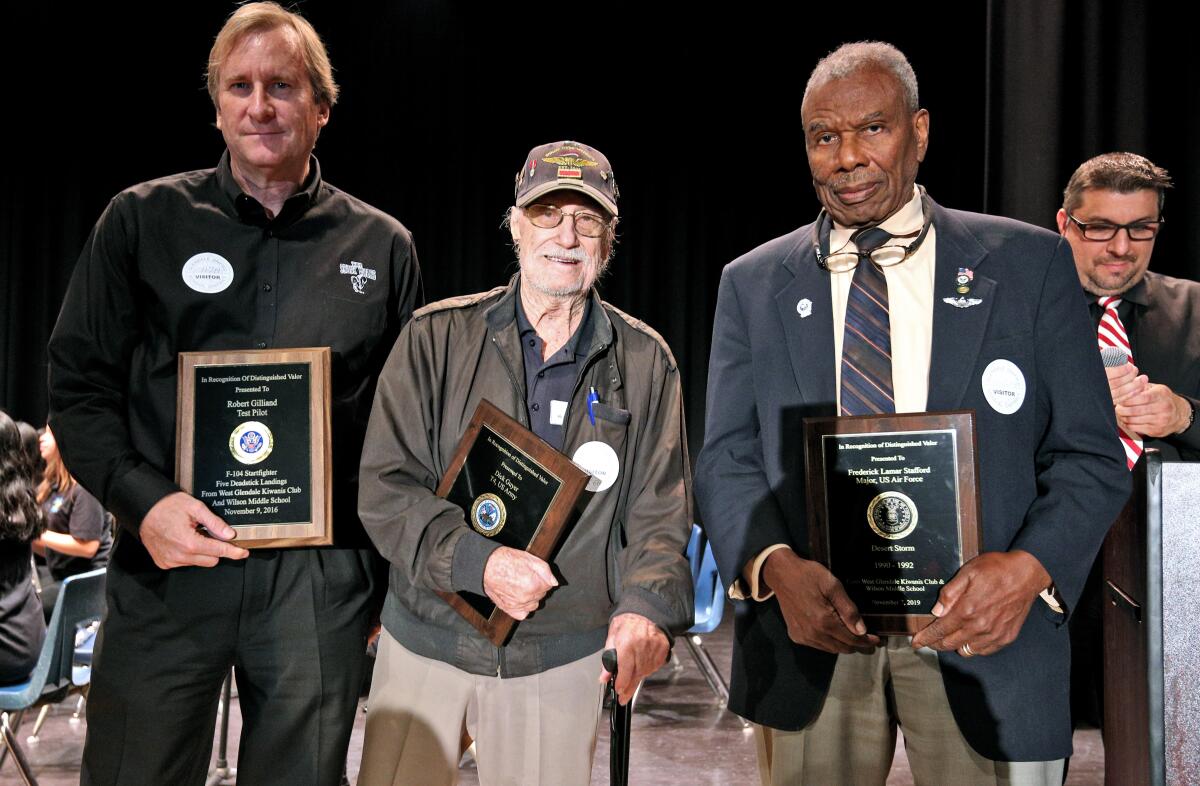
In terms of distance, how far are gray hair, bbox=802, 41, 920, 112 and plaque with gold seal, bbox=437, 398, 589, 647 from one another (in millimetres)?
842

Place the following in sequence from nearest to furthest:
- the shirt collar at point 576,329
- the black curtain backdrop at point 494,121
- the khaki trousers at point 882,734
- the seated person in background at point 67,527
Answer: the khaki trousers at point 882,734 < the shirt collar at point 576,329 < the seated person in background at point 67,527 < the black curtain backdrop at point 494,121

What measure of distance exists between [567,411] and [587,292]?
267 mm

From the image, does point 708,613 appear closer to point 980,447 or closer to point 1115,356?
point 1115,356

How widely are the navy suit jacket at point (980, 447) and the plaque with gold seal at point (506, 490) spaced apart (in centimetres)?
29

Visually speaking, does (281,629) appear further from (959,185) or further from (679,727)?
(959,185)

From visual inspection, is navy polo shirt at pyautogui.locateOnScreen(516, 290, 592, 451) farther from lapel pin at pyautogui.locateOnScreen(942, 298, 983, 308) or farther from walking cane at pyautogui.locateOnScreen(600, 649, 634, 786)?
lapel pin at pyautogui.locateOnScreen(942, 298, 983, 308)

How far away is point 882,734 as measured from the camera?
78.1 inches

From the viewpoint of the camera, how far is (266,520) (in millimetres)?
2295

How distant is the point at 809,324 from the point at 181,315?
4.43 feet

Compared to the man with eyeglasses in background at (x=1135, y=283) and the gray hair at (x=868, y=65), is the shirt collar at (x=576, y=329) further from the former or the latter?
the man with eyeglasses in background at (x=1135, y=283)

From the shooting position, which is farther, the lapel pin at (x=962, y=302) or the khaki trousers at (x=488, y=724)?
the khaki trousers at (x=488, y=724)

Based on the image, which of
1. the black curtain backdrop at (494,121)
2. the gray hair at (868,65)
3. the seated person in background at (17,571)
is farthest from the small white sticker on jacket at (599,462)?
the black curtain backdrop at (494,121)

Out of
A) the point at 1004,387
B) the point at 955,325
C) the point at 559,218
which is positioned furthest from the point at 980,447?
the point at 559,218

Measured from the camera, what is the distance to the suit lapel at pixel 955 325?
76.9 inches
